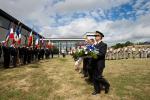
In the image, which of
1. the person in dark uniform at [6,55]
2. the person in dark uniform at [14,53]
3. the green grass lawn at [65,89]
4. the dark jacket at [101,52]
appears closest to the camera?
the dark jacket at [101,52]

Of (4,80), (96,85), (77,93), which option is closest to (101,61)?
(96,85)

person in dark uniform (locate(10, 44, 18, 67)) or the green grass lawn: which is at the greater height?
person in dark uniform (locate(10, 44, 18, 67))

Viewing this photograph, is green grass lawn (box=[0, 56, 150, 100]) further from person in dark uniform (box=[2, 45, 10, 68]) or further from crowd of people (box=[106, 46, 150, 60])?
crowd of people (box=[106, 46, 150, 60])

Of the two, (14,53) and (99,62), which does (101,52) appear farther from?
(14,53)

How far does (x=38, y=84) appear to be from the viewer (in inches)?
527

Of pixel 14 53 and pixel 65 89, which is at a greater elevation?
pixel 14 53

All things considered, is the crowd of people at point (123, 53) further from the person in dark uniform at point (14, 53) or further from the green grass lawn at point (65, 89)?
the green grass lawn at point (65, 89)

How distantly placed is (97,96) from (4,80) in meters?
6.02

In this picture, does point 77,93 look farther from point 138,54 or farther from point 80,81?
point 138,54

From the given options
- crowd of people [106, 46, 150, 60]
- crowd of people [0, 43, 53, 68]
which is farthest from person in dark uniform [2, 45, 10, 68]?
crowd of people [106, 46, 150, 60]

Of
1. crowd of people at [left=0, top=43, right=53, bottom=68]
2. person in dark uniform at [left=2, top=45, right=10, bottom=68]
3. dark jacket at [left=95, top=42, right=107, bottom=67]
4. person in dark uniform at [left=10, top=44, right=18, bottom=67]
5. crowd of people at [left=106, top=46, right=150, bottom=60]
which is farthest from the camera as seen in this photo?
crowd of people at [left=106, top=46, right=150, bottom=60]

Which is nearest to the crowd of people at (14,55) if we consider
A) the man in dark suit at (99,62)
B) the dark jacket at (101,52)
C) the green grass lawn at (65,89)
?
the green grass lawn at (65,89)

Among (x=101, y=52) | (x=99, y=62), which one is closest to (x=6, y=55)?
(x=99, y=62)

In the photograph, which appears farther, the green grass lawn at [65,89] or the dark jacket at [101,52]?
the green grass lawn at [65,89]
